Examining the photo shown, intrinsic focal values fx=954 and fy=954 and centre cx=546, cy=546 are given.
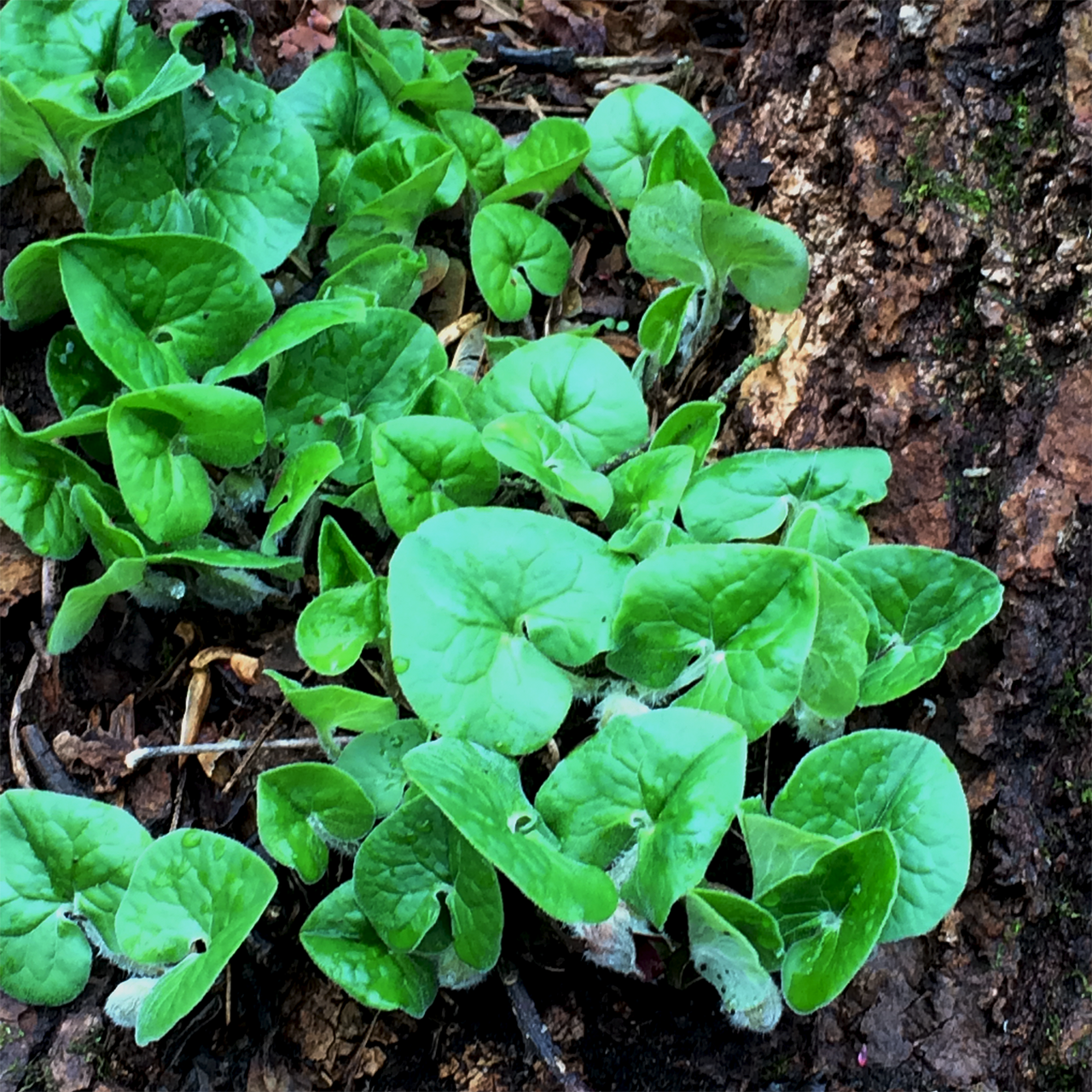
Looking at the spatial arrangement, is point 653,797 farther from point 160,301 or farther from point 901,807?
point 160,301

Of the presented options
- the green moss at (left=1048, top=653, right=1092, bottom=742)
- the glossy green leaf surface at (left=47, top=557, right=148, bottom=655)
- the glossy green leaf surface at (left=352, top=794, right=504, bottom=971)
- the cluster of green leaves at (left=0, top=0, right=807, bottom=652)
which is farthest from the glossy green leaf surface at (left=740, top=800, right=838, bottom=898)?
the glossy green leaf surface at (left=47, top=557, right=148, bottom=655)

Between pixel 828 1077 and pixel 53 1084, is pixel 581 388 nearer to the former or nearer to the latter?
pixel 828 1077

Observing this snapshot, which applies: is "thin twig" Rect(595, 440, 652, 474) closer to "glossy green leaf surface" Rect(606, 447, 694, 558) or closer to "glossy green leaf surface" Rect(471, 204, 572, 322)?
"glossy green leaf surface" Rect(606, 447, 694, 558)

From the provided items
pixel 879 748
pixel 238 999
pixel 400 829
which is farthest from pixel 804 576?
pixel 238 999

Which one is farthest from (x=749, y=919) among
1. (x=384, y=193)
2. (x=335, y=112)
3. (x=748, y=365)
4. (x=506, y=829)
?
(x=335, y=112)

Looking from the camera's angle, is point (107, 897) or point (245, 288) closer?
point (107, 897)

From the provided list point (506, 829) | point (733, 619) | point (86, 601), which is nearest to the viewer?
point (506, 829)

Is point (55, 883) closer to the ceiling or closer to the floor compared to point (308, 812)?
closer to the floor
